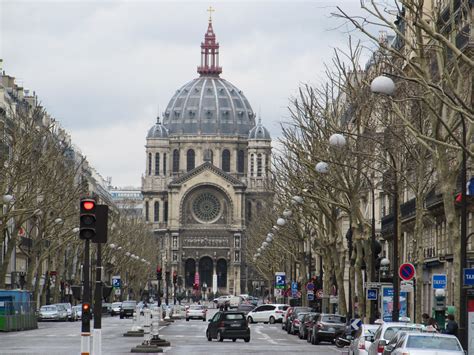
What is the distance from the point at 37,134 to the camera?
75.7 metres

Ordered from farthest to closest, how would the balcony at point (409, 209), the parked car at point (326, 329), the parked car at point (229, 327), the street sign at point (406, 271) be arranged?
the balcony at point (409, 209) → the parked car at point (229, 327) → the parked car at point (326, 329) → the street sign at point (406, 271)

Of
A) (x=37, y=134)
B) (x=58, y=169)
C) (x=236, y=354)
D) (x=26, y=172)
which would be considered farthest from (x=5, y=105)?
(x=236, y=354)

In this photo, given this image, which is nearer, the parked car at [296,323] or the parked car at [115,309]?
the parked car at [296,323]

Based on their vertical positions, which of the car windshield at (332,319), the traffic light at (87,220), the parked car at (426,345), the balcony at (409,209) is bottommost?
the parked car at (426,345)

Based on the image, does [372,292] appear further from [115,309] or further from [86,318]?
[115,309]

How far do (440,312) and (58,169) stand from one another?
40.5m

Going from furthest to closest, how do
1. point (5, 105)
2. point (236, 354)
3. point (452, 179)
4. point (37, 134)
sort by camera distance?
point (5, 105)
point (37, 134)
point (236, 354)
point (452, 179)

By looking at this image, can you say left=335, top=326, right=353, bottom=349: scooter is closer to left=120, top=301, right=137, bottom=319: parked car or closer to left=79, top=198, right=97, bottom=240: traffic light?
left=79, top=198, right=97, bottom=240: traffic light

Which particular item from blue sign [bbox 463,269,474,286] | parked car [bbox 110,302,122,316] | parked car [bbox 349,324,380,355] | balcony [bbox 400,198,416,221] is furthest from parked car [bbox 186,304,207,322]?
blue sign [bbox 463,269,474,286]

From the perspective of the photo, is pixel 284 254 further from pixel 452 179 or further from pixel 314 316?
pixel 452 179

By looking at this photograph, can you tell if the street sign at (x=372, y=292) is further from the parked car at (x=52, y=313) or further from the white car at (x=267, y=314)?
the white car at (x=267, y=314)

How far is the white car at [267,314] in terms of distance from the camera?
3927 inches

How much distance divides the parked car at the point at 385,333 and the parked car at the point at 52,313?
5787 cm

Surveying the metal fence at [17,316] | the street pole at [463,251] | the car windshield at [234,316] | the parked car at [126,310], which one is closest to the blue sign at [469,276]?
the street pole at [463,251]
